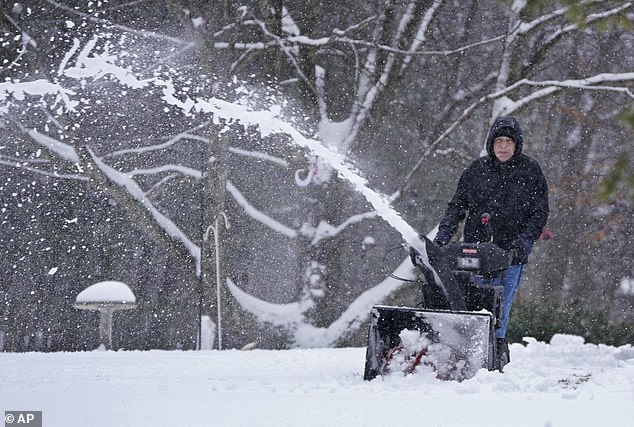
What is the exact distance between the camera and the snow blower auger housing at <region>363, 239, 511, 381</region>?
5898mm

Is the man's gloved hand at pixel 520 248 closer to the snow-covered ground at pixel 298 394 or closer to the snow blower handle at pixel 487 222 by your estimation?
the snow blower handle at pixel 487 222

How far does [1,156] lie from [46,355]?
282 inches

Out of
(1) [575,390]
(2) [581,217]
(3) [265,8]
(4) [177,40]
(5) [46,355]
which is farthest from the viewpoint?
(2) [581,217]

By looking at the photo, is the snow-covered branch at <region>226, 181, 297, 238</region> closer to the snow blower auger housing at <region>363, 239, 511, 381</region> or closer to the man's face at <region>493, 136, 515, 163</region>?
the man's face at <region>493, 136, 515, 163</region>

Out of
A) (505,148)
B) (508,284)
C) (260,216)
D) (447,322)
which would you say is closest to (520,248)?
(508,284)

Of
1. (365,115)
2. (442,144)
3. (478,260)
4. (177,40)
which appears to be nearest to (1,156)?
(177,40)

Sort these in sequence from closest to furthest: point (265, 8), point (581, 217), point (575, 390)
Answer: point (575, 390) < point (265, 8) < point (581, 217)

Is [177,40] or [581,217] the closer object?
[177,40]

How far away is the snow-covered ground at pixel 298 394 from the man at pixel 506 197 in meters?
0.89

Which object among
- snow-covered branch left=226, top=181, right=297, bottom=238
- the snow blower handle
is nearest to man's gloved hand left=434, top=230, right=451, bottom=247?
the snow blower handle

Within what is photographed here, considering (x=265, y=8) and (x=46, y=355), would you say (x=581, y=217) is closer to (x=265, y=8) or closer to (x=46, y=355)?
(x=265, y=8)

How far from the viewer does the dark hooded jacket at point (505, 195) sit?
683 cm

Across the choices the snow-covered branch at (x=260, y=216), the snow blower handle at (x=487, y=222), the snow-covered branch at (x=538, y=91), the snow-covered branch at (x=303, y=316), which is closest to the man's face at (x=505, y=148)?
the snow blower handle at (x=487, y=222)

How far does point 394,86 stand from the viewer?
49.9 feet
